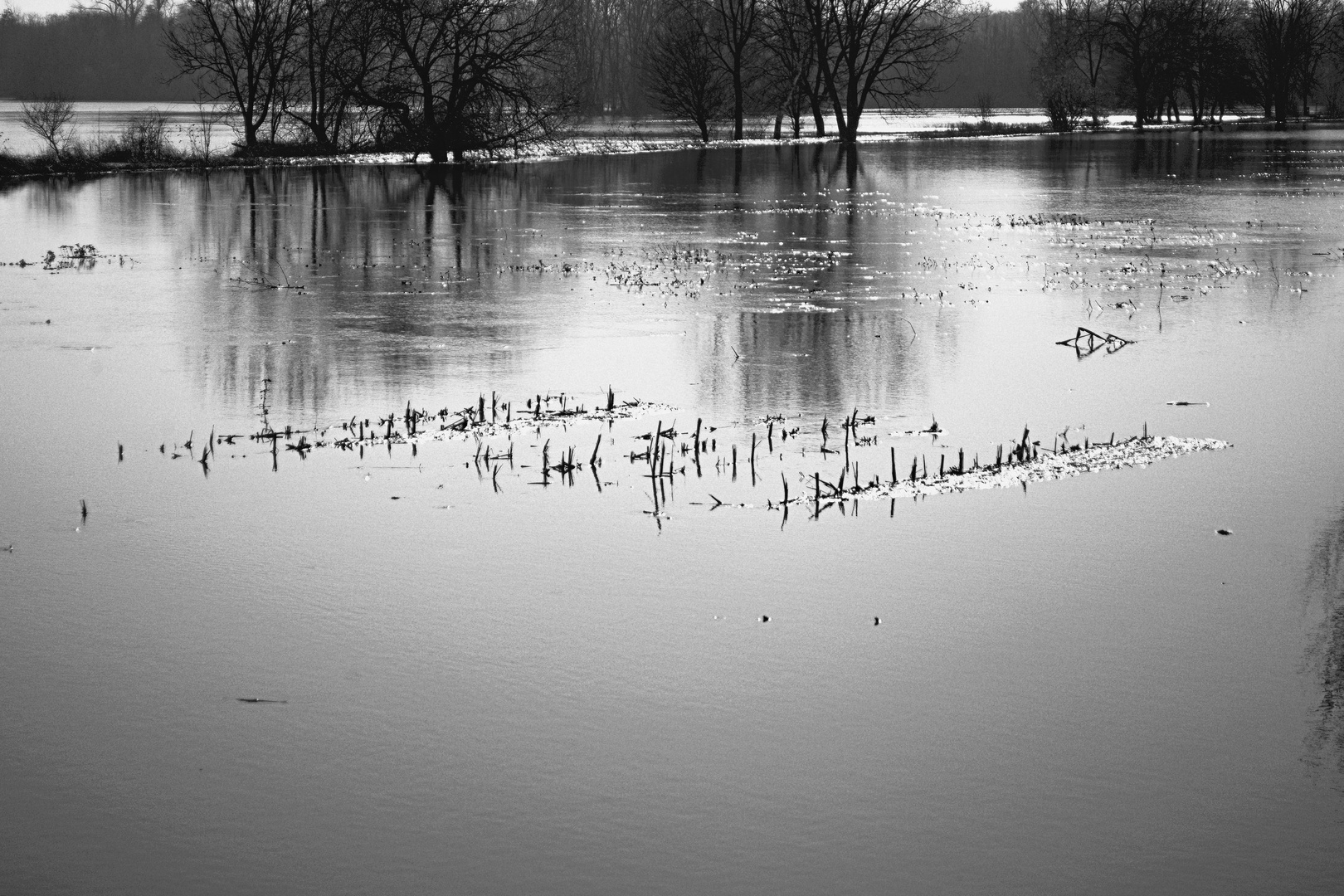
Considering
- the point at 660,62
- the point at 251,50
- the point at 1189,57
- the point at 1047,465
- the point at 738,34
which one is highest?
the point at 1189,57

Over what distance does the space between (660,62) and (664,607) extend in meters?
57.3

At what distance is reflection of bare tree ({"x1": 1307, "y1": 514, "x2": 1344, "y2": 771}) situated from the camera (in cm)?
482

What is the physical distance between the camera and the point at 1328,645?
221 inches

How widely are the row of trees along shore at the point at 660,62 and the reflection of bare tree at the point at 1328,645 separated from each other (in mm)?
36039

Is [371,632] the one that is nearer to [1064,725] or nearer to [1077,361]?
[1064,725]

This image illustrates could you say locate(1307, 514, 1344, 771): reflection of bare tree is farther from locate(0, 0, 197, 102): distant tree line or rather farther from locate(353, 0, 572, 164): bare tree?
locate(0, 0, 197, 102): distant tree line

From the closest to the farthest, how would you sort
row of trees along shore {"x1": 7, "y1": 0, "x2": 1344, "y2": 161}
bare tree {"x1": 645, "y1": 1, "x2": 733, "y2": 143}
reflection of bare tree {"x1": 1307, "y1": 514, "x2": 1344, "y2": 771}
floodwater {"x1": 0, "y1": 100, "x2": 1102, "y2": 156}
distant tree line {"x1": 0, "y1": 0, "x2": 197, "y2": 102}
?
reflection of bare tree {"x1": 1307, "y1": 514, "x2": 1344, "y2": 771}, row of trees along shore {"x1": 7, "y1": 0, "x2": 1344, "y2": 161}, floodwater {"x1": 0, "y1": 100, "x2": 1102, "y2": 156}, bare tree {"x1": 645, "y1": 1, "x2": 733, "y2": 143}, distant tree line {"x1": 0, "y1": 0, "x2": 197, "y2": 102}

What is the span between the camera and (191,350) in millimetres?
11570

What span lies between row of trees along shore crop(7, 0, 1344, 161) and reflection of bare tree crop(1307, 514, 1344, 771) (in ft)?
118

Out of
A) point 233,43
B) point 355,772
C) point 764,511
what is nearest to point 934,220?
point 764,511

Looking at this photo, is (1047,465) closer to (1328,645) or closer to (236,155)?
(1328,645)

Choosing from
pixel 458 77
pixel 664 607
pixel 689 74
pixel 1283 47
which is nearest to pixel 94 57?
pixel 689 74

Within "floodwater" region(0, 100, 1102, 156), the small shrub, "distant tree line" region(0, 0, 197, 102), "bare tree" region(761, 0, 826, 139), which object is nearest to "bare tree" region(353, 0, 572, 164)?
"floodwater" region(0, 100, 1102, 156)

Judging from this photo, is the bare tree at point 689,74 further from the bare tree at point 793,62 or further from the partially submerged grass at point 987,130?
the partially submerged grass at point 987,130
